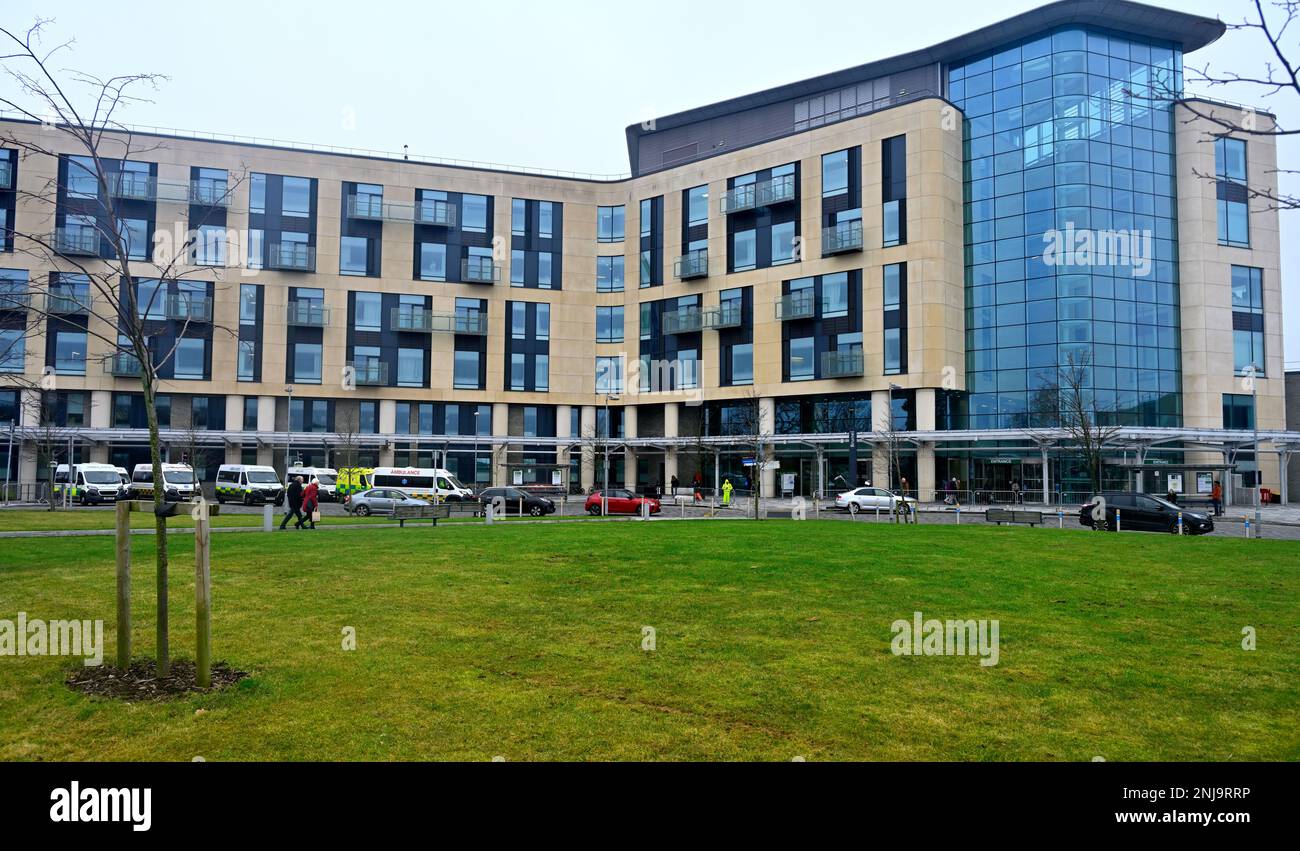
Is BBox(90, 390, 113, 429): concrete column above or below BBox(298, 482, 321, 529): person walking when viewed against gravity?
above

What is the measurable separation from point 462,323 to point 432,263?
494cm

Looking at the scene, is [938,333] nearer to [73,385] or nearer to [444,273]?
[444,273]

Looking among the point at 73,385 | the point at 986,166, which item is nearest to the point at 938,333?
the point at 986,166

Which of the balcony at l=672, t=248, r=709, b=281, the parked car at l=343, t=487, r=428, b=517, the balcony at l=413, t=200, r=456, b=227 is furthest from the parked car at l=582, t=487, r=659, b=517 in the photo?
the balcony at l=413, t=200, r=456, b=227

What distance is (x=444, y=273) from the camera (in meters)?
60.2

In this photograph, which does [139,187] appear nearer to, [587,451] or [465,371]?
[465,371]

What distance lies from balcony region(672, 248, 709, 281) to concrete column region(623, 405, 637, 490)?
34.5 ft

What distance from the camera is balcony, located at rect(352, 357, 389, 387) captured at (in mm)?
57312

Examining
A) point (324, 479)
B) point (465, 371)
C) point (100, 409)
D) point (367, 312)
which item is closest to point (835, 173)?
point (465, 371)

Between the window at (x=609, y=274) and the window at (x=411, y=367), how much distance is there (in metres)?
14.3

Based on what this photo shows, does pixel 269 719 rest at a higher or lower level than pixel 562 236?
lower

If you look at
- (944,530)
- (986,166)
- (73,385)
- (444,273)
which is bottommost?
(944,530)

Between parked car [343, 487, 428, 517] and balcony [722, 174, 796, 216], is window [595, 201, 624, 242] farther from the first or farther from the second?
parked car [343, 487, 428, 517]
